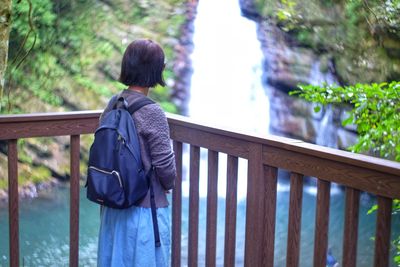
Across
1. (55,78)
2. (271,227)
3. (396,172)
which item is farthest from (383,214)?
(55,78)

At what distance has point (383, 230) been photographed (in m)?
2.09

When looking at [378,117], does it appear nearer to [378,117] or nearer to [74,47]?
[378,117]

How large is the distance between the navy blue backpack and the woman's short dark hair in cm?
16

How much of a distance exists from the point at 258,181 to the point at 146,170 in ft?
1.64

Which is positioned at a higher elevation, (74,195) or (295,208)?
(295,208)

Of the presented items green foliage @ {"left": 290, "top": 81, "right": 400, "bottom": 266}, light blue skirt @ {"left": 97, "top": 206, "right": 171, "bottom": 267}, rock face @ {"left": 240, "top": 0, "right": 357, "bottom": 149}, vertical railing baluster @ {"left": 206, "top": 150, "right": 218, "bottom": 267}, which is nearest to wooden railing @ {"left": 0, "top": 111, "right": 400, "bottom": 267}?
vertical railing baluster @ {"left": 206, "top": 150, "right": 218, "bottom": 267}

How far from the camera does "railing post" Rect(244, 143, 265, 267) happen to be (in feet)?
8.75

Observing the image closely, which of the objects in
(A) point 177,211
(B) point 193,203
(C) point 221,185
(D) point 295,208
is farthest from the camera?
(C) point 221,185

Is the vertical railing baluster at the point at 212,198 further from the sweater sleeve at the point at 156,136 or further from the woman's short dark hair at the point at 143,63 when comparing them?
the woman's short dark hair at the point at 143,63

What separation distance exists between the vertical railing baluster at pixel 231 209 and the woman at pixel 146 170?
0.93 feet

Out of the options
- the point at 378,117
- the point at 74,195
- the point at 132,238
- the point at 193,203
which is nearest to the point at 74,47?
the point at 378,117

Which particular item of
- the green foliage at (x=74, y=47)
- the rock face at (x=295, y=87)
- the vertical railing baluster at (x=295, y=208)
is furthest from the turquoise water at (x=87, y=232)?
the vertical railing baluster at (x=295, y=208)

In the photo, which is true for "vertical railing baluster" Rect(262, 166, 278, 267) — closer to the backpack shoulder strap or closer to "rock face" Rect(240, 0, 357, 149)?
the backpack shoulder strap

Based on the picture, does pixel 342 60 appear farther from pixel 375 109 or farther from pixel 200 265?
pixel 375 109
